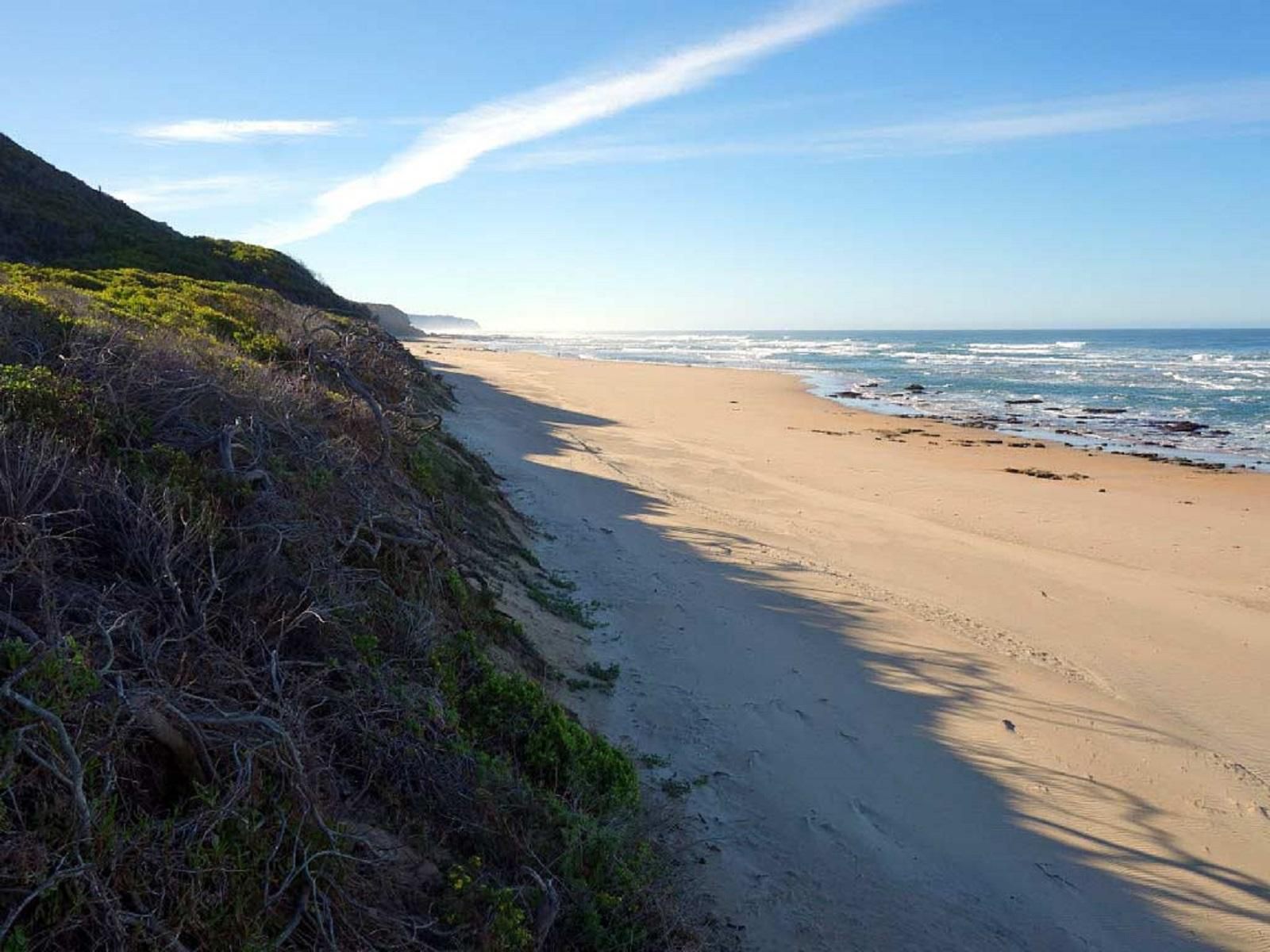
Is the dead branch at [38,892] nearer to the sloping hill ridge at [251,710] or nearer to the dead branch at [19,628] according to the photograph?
the sloping hill ridge at [251,710]

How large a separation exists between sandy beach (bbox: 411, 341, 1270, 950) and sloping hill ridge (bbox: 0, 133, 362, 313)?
11805 mm

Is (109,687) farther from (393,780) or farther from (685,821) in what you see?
(685,821)

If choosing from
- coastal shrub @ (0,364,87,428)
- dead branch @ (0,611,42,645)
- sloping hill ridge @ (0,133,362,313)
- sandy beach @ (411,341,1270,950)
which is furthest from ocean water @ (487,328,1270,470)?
dead branch @ (0,611,42,645)

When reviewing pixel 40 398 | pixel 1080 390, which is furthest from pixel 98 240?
pixel 1080 390

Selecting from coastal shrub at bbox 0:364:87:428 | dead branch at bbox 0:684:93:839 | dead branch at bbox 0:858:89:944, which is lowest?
dead branch at bbox 0:858:89:944

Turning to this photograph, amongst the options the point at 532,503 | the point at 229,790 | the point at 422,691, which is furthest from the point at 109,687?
the point at 532,503

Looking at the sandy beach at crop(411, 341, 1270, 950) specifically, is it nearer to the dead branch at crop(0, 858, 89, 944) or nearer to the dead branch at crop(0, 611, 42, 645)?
the dead branch at crop(0, 858, 89, 944)

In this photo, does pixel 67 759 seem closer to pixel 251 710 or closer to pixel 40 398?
pixel 251 710

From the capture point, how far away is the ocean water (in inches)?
993

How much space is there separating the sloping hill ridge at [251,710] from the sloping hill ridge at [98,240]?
16.7m

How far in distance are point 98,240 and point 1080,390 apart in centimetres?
3830

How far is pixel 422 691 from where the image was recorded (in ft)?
13.1

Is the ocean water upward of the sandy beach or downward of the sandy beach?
upward

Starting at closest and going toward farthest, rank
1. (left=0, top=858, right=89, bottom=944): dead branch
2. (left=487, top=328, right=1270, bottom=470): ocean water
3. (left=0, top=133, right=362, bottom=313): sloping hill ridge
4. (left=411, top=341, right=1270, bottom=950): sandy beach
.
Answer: (left=0, top=858, right=89, bottom=944): dead branch, (left=411, top=341, right=1270, bottom=950): sandy beach, (left=0, top=133, right=362, bottom=313): sloping hill ridge, (left=487, top=328, right=1270, bottom=470): ocean water
